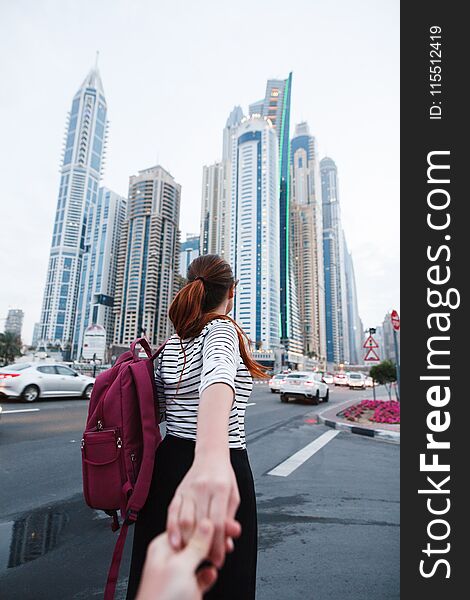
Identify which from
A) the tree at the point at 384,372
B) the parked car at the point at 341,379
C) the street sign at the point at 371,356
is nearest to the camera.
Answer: the street sign at the point at 371,356

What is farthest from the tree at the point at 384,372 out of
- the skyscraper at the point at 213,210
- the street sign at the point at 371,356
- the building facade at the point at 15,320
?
the building facade at the point at 15,320

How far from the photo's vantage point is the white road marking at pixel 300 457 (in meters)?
5.25

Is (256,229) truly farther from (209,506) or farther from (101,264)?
(209,506)

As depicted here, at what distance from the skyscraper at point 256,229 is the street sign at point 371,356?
95634 millimetres

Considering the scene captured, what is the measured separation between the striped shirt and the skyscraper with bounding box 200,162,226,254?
13026 centimetres

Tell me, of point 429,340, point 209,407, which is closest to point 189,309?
point 209,407

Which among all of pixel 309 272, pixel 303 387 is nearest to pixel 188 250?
pixel 309 272

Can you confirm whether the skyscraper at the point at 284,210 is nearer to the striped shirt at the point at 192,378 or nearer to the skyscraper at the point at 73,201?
the skyscraper at the point at 73,201

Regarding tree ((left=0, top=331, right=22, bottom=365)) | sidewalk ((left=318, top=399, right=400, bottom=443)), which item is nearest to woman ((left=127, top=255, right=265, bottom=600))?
sidewalk ((left=318, top=399, right=400, bottom=443))

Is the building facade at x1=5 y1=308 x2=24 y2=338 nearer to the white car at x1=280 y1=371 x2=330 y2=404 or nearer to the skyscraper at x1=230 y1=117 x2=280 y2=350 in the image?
the skyscraper at x1=230 y1=117 x2=280 y2=350

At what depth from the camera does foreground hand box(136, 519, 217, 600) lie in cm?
46

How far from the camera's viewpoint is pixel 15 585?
2271mm

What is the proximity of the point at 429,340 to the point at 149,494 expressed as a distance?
93.1 inches

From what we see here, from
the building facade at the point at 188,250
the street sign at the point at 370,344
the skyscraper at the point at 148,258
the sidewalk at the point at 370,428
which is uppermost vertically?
the building facade at the point at 188,250
